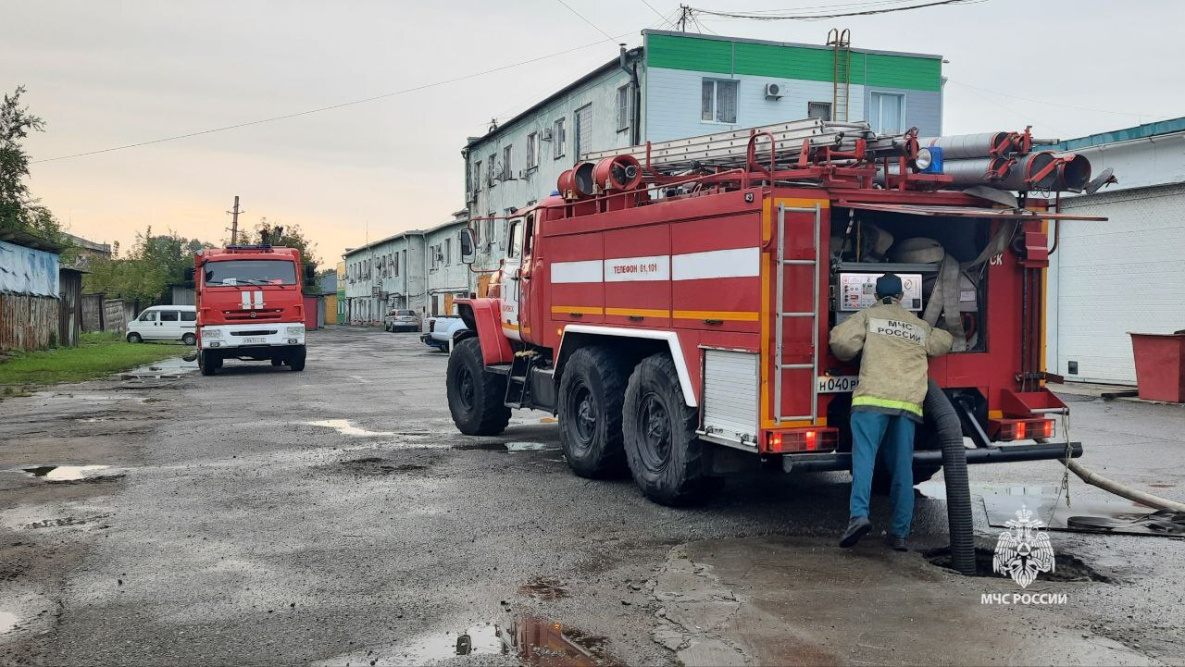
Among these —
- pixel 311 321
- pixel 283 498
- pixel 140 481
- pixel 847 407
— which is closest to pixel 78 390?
pixel 140 481

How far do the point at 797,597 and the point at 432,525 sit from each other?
Answer: 2.99 m

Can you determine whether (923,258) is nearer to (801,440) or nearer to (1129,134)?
(801,440)

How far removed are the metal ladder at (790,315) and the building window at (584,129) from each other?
30.6 metres

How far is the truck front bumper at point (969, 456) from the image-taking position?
6879 millimetres

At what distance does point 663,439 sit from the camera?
8.26 m

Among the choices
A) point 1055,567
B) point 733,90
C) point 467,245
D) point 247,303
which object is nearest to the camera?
point 1055,567

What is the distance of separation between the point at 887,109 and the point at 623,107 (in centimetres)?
932

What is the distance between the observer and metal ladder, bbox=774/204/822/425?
6.84 meters

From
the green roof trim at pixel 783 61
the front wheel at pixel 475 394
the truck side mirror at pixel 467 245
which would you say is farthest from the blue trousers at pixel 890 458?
the green roof trim at pixel 783 61

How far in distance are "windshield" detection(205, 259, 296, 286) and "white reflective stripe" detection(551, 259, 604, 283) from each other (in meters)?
16.0

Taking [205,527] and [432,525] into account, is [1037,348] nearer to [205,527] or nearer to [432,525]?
[432,525]

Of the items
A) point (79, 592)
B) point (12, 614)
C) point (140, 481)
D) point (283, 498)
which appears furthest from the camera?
point (140, 481)

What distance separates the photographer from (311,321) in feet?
258

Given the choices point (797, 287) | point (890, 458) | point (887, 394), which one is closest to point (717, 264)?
point (797, 287)
